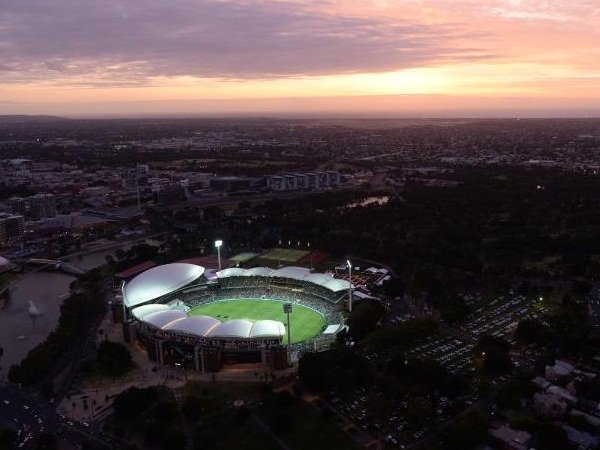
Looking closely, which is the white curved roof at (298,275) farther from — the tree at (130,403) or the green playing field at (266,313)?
the tree at (130,403)

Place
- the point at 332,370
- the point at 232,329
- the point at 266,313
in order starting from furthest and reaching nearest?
1. the point at 266,313
2. the point at 232,329
3. the point at 332,370

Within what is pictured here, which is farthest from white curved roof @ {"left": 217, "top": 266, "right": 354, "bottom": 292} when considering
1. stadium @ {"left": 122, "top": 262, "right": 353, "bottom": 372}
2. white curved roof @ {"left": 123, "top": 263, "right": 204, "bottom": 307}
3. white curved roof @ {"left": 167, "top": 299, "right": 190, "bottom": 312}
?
white curved roof @ {"left": 167, "top": 299, "right": 190, "bottom": 312}

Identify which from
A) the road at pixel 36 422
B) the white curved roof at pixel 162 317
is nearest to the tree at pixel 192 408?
the road at pixel 36 422

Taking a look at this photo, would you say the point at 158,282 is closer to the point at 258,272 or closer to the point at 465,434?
the point at 258,272

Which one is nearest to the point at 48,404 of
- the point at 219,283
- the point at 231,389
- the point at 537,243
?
the point at 231,389

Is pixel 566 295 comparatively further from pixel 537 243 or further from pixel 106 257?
pixel 106 257

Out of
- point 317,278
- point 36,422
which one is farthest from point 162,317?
point 317,278
